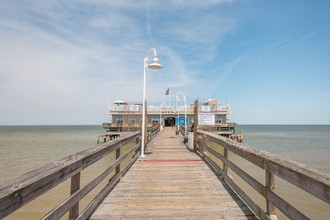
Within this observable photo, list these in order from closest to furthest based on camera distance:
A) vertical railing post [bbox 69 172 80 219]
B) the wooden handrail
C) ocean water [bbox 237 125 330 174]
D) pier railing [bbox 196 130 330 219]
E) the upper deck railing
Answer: the wooden handrail → pier railing [bbox 196 130 330 219] → vertical railing post [bbox 69 172 80 219] → ocean water [bbox 237 125 330 174] → the upper deck railing

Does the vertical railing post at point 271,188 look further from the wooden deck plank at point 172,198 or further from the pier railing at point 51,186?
the pier railing at point 51,186

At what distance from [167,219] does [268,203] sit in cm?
145

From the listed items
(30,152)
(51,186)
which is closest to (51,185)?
(51,186)

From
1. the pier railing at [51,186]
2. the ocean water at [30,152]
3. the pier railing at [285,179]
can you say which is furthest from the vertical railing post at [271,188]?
the ocean water at [30,152]

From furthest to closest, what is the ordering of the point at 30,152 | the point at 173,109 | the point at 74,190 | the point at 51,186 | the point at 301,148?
the point at 173,109, the point at 301,148, the point at 30,152, the point at 74,190, the point at 51,186

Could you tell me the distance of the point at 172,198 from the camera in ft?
13.9

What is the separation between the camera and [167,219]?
334 cm

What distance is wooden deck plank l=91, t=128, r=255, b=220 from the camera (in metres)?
3.51

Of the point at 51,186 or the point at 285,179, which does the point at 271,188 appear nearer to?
the point at 285,179

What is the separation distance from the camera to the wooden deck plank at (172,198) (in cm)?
351

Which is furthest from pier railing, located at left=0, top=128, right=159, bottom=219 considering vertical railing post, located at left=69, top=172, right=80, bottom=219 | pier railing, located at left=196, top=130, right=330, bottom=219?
pier railing, located at left=196, top=130, right=330, bottom=219

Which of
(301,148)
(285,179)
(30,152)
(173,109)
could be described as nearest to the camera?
(285,179)

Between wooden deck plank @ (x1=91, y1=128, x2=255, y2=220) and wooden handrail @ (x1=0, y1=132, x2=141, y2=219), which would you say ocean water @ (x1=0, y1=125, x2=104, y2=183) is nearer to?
wooden deck plank @ (x1=91, y1=128, x2=255, y2=220)

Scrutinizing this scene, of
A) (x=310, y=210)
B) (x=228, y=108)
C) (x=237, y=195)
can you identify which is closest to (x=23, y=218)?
(x=237, y=195)
